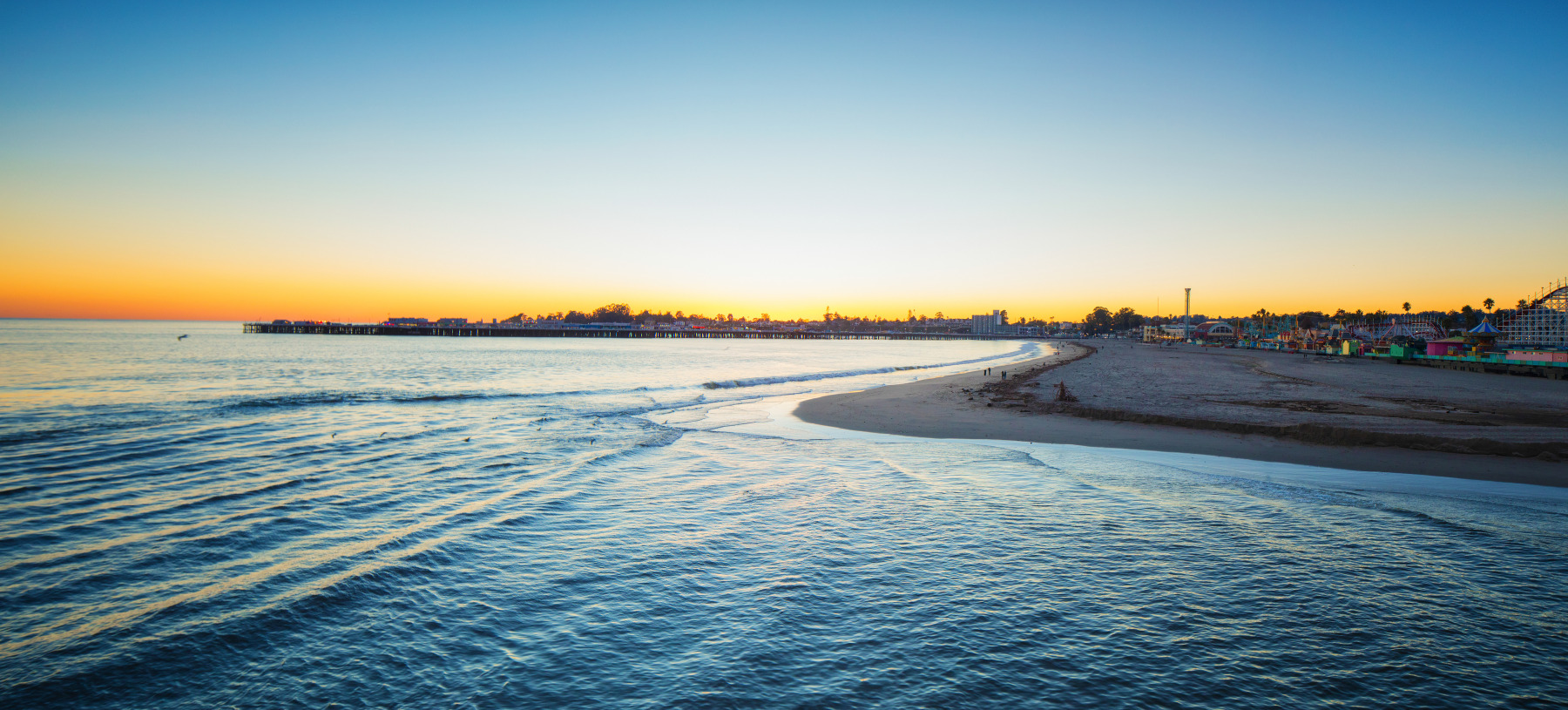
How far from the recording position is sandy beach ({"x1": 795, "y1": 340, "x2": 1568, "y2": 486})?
40.5 feet

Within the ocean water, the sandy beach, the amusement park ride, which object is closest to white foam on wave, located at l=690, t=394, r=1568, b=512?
the ocean water

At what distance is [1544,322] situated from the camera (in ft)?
201

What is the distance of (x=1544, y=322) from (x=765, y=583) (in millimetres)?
89923

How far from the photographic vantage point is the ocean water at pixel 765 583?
4.17 meters

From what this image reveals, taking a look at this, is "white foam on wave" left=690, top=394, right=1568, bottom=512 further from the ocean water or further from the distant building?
the distant building

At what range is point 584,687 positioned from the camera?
413 cm

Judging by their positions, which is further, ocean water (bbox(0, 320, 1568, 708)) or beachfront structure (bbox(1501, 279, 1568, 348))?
beachfront structure (bbox(1501, 279, 1568, 348))

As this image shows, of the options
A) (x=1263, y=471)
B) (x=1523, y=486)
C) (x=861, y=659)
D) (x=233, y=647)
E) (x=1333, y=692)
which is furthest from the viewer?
(x=1263, y=471)

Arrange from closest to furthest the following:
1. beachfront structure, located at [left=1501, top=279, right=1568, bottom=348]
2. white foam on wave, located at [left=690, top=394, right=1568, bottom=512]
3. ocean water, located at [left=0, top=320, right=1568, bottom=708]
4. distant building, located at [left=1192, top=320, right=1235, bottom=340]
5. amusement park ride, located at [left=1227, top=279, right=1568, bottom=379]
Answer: ocean water, located at [left=0, top=320, right=1568, bottom=708]
white foam on wave, located at [left=690, top=394, right=1568, bottom=512]
amusement park ride, located at [left=1227, top=279, right=1568, bottom=379]
beachfront structure, located at [left=1501, top=279, right=1568, bottom=348]
distant building, located at [left=1192, top=320, right=1235, bottom=340]

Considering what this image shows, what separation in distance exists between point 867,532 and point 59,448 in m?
15.9

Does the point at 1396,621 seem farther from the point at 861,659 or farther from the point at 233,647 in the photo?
the point at 233,647

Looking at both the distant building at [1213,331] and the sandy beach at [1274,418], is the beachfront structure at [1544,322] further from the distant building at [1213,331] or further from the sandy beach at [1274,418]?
the distant building at [1213,331]

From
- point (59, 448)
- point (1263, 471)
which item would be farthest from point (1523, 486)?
point (59, 448)

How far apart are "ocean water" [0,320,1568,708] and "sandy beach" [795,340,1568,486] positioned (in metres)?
2.02
